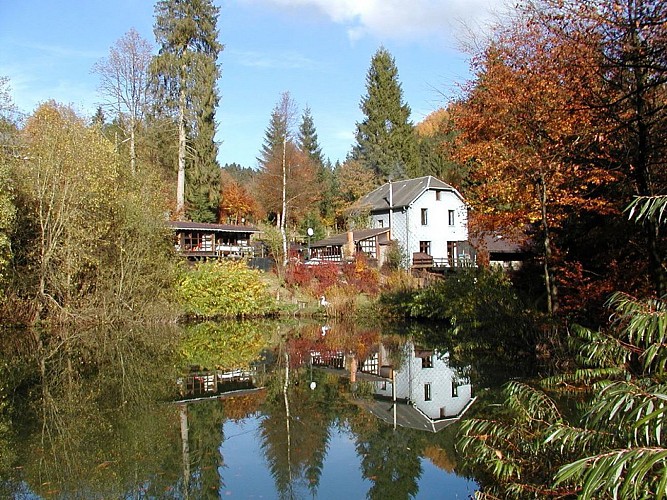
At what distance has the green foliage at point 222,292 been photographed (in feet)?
83.0

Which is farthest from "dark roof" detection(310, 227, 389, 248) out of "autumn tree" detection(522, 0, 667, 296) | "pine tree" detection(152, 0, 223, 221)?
"autumn tree" detection(522, 0, 667, 296)

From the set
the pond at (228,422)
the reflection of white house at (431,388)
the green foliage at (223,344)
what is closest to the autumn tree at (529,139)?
the reflection of white house at (431,388)

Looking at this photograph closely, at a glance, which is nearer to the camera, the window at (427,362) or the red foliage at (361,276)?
the window at (427,362)

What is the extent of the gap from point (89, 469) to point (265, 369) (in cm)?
755

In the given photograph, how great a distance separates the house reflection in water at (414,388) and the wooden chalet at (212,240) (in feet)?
69.4

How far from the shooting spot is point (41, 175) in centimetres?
1995

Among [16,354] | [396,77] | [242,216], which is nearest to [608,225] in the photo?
[16,354]

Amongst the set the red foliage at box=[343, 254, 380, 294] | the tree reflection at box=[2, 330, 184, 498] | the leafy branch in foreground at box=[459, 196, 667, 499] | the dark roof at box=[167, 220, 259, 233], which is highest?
the dark roof at box=[167, 220, 259, 233]

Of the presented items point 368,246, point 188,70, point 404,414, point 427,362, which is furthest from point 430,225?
point 404,414

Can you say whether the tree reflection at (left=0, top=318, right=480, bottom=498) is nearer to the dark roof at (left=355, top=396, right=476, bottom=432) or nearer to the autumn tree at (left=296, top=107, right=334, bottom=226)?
the dark roof at (left=355, top=396, right=476, bottom=432)

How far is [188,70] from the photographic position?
34.3 meters

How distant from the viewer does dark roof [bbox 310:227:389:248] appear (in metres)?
39.8

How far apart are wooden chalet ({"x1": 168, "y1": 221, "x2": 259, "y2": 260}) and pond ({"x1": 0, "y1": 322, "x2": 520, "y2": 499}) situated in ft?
64.1

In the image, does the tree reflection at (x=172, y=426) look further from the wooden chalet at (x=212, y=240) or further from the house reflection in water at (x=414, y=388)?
the wooden chalet at (x=212, y=240)
